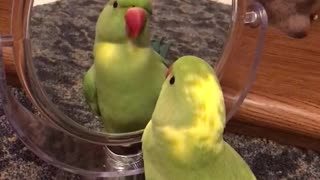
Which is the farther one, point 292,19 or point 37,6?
point 292,19

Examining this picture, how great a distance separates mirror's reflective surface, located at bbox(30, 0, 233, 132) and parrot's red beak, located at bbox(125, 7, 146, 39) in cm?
4

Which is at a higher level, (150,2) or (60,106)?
(150,2)

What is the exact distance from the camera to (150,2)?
22.8 inches

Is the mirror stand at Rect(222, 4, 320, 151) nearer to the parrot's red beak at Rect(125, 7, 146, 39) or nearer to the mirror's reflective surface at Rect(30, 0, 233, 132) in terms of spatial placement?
the mirror's reflective surface at Rect(30, 0, 233, 132)

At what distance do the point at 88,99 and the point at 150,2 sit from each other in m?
0.12

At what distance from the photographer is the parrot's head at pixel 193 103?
18.1 inches

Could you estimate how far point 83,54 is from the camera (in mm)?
634

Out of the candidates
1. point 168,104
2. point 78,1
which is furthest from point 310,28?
point 168,104

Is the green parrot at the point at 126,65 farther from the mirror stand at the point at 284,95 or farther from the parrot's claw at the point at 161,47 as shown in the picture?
the mirror stand at the point at 284,95

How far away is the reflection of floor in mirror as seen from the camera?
621mm

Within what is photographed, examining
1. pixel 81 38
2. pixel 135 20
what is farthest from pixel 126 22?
pixel 81 38

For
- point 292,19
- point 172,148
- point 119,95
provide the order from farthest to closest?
point 292,19 → point 119,95 → point 172,148

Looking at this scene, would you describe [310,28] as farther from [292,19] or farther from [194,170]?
[194,170]

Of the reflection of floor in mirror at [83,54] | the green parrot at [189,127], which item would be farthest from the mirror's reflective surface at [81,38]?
the green parrot at [189,127]
